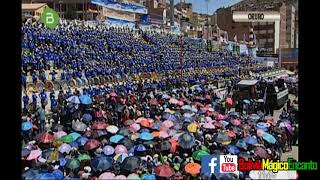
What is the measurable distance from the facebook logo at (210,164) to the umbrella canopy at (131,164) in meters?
1.08

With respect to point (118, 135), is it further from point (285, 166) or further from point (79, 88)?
point (79, 88)

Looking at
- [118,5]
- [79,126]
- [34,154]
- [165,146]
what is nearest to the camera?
[34,154]

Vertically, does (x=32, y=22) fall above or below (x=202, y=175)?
above

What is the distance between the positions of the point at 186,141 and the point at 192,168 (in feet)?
3.53

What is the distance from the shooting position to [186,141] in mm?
8836

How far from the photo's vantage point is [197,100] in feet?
44.9

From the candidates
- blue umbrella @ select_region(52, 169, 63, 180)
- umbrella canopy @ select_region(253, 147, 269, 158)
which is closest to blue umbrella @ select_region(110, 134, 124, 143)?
blue umbrella @ select_region(52, 169, 63, 180)

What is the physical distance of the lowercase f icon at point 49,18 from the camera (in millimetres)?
14743

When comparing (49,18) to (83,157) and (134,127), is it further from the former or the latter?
(83,157)

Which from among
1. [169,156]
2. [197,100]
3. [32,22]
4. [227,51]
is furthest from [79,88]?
[227,51]

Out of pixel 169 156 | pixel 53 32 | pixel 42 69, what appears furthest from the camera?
pixel 53 32

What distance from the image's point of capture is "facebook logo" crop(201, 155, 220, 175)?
7.86 metres

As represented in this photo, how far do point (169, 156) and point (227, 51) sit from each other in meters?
13.1

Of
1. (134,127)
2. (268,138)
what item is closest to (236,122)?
(268,138)
